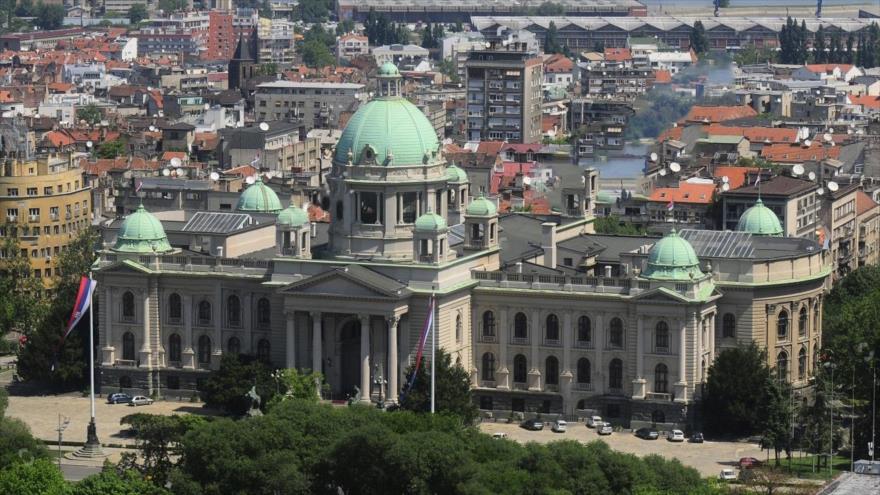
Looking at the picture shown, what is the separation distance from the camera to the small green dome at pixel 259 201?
187 m

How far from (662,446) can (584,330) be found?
33.6 feet

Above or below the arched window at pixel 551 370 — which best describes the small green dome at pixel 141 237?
above

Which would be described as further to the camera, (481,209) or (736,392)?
(481,209)

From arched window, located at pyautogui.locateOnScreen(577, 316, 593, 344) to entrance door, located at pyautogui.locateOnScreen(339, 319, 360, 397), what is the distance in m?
13.0

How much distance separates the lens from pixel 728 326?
167875 mm

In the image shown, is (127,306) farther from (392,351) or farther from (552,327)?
(552,327)

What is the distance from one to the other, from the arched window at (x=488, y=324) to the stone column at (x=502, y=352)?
18.7 inches

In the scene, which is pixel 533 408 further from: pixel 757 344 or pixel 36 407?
pixel 36 407

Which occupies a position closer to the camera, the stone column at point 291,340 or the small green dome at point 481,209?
the stone column at point 291,340

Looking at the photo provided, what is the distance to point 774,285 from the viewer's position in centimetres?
16750

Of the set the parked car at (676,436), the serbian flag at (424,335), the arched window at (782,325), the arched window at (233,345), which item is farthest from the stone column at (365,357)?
the arched window at (782,325)

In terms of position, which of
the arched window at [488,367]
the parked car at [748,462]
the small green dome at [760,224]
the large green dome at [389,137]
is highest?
the large green dome at [389,137]

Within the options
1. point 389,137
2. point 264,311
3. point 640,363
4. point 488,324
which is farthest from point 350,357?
point 640,363

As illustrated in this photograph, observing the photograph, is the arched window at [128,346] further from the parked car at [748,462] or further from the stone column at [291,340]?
the parked car at [748,462]
